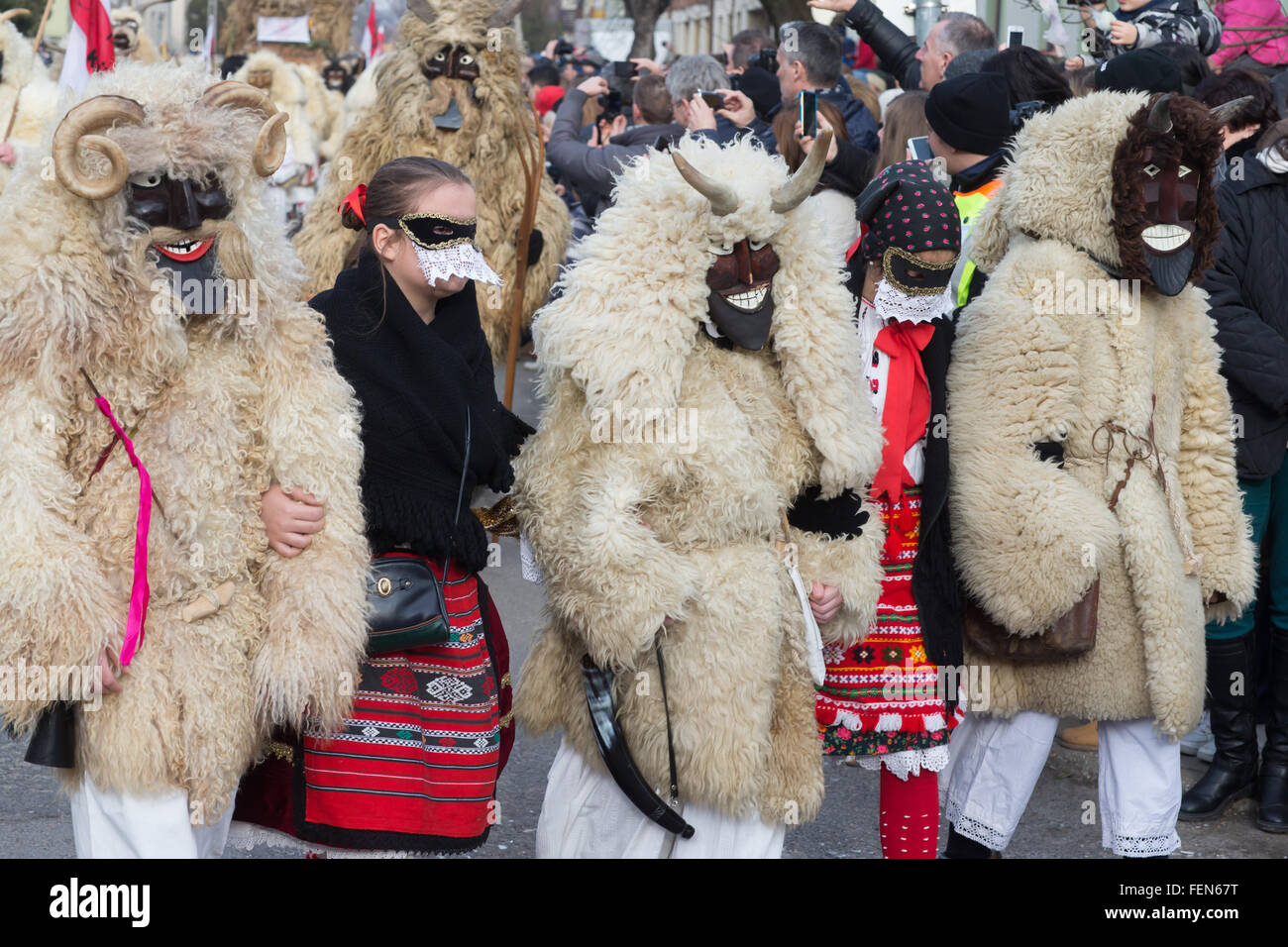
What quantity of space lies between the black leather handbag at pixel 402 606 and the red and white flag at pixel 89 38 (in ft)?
6.92

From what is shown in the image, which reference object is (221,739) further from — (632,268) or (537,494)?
(632,268)

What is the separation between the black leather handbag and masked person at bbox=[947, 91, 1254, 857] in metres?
1.54

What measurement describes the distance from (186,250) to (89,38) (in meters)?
1.90

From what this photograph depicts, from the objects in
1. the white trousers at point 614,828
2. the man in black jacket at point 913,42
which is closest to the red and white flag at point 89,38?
the white trousers at point 614,828

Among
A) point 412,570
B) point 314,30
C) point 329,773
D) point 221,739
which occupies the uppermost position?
point 412,570

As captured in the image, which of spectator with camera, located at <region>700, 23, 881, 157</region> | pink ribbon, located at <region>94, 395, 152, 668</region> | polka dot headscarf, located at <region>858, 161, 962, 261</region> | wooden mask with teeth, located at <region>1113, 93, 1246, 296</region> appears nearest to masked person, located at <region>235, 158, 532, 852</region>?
pink ribbon, located at <region>94, 395, 152, 668</region>

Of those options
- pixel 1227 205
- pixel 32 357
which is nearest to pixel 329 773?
pixel 32 357

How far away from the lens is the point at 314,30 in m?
25.2

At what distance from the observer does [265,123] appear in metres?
2.88

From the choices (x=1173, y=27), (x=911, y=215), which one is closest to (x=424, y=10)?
(x=911, y=215)

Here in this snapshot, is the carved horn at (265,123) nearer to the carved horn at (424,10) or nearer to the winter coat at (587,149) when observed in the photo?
the carved horn at (424,10)

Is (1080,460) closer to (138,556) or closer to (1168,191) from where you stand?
(1168,191)

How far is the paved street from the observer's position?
427cm

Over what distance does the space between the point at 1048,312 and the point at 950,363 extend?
30 centimetres
